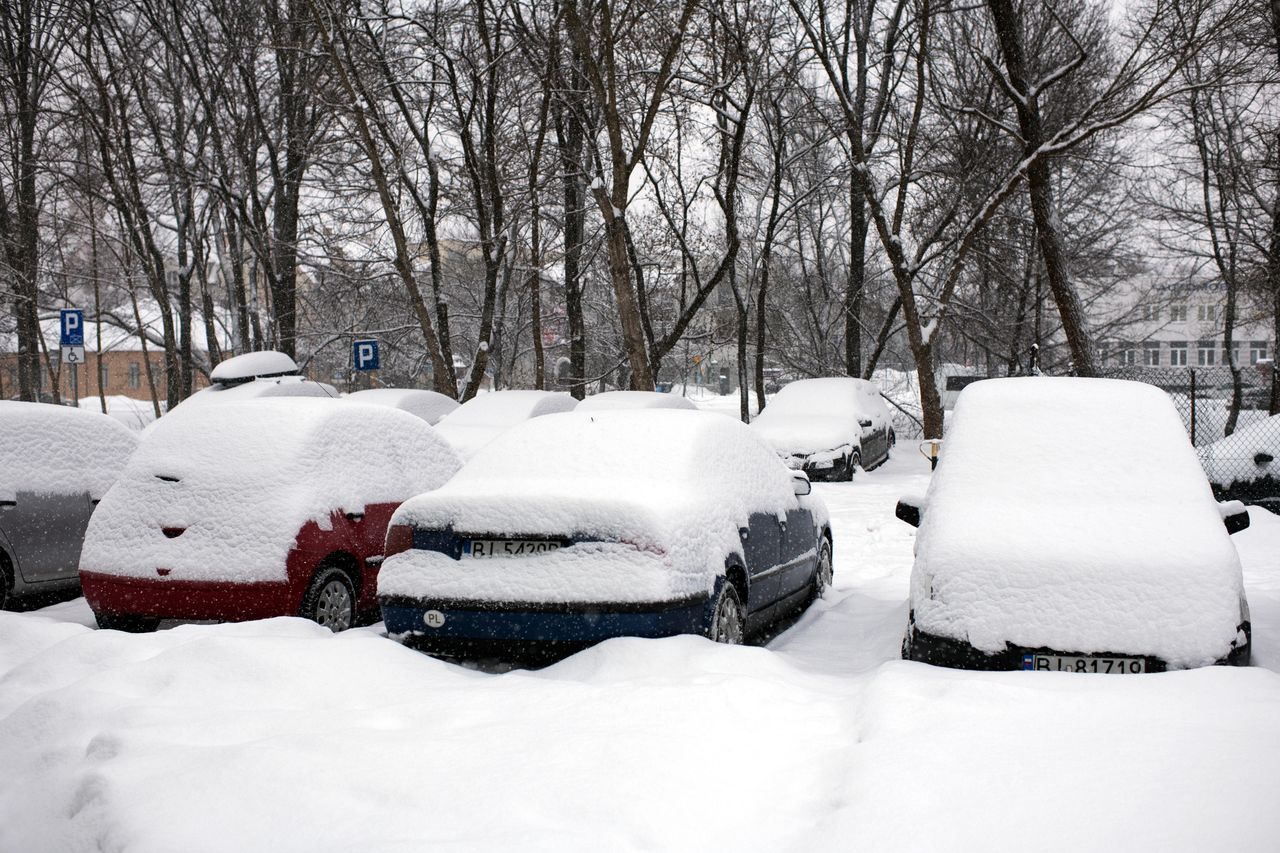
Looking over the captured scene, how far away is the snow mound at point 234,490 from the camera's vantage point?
6.15 m

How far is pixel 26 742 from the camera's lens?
3998 millimetres

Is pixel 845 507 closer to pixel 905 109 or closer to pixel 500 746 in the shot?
pixel 500 746

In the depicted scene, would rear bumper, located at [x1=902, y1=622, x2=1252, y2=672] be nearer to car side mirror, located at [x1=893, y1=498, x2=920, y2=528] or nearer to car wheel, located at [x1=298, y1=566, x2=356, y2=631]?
car side mirror, located at [x1=893, y1=498, x2=920, y2=528]

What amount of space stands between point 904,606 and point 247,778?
5.07 meters

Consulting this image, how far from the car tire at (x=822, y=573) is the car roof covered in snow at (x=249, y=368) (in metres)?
11.4

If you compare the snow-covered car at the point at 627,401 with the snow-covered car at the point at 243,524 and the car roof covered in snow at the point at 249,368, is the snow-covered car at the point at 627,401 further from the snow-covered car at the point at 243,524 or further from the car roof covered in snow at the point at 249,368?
the snow-covered car at the point at 243,524

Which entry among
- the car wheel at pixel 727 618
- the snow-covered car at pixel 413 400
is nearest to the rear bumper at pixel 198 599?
the car wheel at pixel 727 618

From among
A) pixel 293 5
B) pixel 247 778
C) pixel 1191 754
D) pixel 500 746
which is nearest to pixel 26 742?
pixel 247 778

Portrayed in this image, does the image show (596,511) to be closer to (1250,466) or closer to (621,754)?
(621,754)

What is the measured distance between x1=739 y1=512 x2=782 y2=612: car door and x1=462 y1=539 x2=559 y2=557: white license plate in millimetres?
1232

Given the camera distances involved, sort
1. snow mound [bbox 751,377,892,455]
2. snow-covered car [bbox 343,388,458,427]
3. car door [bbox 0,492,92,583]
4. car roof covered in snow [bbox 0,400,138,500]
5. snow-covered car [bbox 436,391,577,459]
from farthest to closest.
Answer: snow mound [bbox 751,377,892,455], snow-covered car [bbox 343,388,458,427], snow-covered car [bbox 436,391,577,459], car roof covered in snow [bbox 0,400,138,500], car door [bbox 0,492,92,583]

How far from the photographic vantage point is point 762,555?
20.1ft

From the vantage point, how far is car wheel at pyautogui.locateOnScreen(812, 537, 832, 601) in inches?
308

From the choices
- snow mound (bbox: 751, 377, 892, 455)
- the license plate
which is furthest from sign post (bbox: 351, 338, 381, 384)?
the license plate
